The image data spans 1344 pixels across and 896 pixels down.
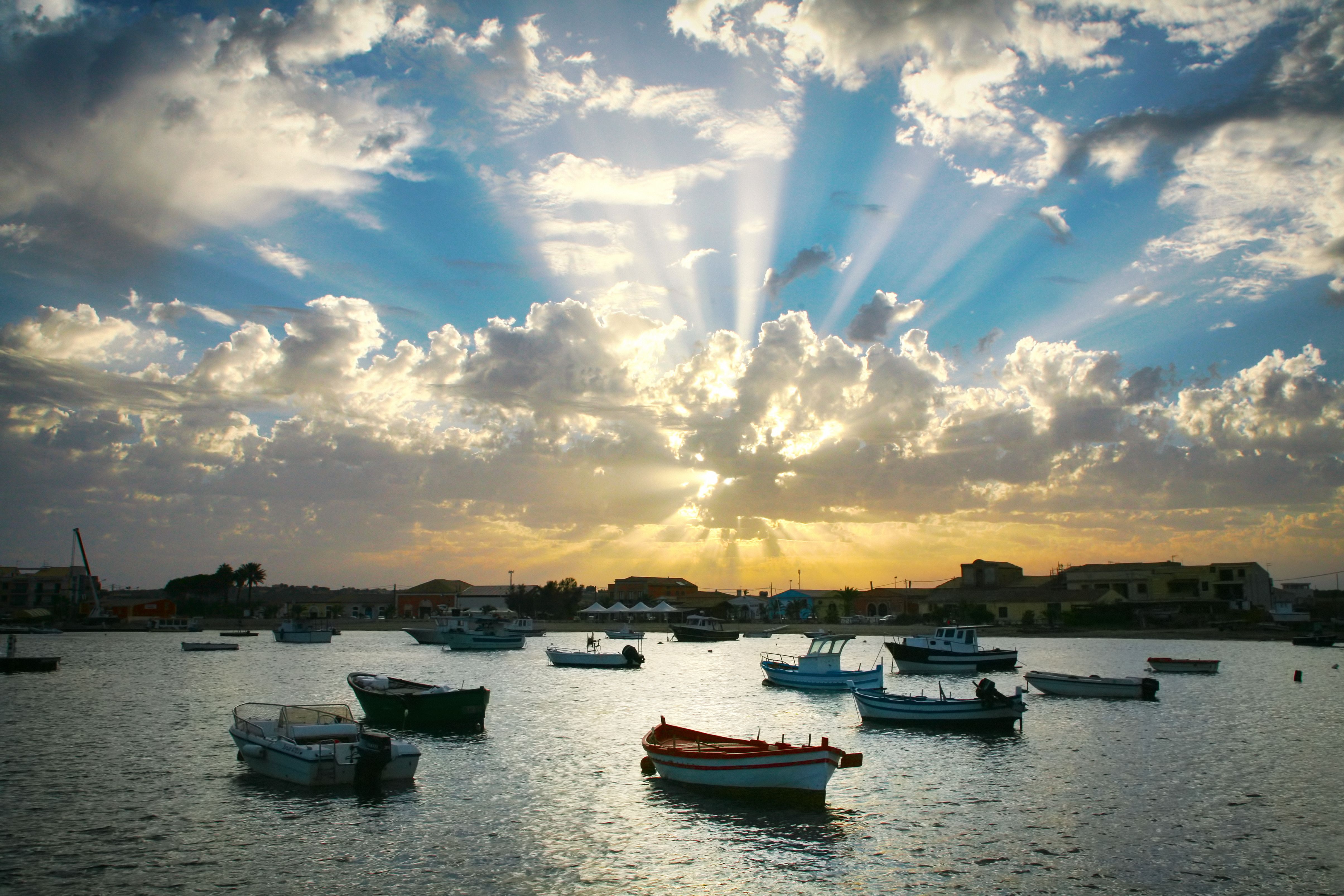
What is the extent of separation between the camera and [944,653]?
63312mm

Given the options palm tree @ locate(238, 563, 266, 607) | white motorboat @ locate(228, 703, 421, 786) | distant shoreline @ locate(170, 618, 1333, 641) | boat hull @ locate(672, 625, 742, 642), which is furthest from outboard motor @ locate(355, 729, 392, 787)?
palm tree @ locate(238, 563, 266, 607)

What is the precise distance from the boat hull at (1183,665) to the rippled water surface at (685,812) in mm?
18306

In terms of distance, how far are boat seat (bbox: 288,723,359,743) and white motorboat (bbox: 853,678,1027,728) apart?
21014 millimetres

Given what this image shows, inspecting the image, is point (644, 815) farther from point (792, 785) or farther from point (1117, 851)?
point (1117, 851)

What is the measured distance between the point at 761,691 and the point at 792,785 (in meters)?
31.9

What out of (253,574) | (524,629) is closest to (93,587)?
(253,574)

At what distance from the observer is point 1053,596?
429 feet

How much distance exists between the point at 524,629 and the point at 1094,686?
7428 centimetres

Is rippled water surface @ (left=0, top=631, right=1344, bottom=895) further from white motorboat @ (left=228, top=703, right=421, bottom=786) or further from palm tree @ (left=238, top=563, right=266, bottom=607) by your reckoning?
palm tree @ (left=238, top=563, right=266, bottom=607)

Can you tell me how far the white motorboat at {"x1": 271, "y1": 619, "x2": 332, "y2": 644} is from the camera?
112 meters

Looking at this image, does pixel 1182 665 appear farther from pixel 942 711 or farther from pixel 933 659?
pixel 942 711

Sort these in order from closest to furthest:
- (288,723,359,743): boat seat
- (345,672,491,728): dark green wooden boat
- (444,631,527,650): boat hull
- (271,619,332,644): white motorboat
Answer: (288,723,359,743): boat seat, (345,672,491,728): dark green wooden boat, (444,631,527,650): boat hull, (271,619,332,644): white motorboat

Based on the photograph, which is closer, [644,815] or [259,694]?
[644,815]

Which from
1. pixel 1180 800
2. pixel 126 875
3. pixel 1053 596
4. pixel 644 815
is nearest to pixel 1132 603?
pixel 1053 596
